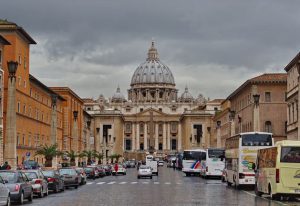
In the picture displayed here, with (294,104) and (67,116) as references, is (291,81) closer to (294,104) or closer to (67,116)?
(294,104)

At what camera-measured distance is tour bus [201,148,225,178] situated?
215ft

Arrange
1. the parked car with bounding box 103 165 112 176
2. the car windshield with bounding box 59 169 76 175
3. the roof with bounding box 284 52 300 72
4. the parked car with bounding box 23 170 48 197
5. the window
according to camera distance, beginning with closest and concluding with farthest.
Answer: the parked car with bounding box 23 170 48 197 < the car windshield with bounding box 59 169 76 175 < the roof with bounding box 284 52 300 72 < the parked car with bounding box 103 165 112 176 < the window

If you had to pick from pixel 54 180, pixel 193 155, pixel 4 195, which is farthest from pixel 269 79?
pixel 4 195

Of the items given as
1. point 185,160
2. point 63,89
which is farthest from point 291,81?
point 63,89

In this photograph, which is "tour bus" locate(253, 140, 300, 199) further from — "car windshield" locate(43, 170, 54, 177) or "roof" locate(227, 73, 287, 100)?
"roof" locate(227, 73, 287, 100)

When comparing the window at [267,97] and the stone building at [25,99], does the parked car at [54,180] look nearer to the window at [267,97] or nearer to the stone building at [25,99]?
the stone building at [25,99]

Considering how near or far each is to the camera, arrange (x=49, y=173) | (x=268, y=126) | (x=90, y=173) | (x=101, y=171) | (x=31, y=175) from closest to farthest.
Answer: (x=31, y=175)
(x=49, y=173)
(x=90, y=173)
(x=101, y=171)
(x=268, y=126)

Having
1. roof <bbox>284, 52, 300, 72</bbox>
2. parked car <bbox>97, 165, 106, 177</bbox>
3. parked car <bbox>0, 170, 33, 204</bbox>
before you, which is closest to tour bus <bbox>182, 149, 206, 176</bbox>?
parked car <bbox>97, 165, 106, 177</bbox>

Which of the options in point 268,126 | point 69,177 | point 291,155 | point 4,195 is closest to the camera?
point 4,195

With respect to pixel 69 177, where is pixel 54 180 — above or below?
below

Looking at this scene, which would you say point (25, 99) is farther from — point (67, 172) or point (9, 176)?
point (9, 176)

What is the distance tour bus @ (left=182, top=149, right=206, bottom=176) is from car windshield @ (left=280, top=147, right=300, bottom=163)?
174 ft

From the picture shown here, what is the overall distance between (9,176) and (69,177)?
1734 cm

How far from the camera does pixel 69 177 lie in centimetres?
4684
